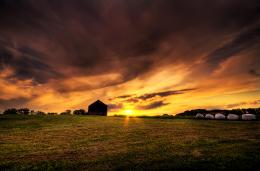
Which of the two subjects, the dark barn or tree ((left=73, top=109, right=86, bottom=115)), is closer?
tree ((left=73, top=109, right=86, bottom=115))

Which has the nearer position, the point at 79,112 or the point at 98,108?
the point at 79,112

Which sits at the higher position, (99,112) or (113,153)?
(99,112)

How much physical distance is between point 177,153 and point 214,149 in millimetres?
2999

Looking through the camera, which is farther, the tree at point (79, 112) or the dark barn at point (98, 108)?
the dark barn at point (98, 108)

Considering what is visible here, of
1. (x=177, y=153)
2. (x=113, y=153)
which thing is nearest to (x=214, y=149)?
(x=177, y=153)

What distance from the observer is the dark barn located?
8806 centimetres

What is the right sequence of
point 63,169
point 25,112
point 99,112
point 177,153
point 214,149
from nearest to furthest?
point 63,169 < point 177,153 < point 214,149 < point 25,112 < point 99,112

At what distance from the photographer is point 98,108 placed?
8831 centimetres

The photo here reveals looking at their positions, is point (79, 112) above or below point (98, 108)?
below

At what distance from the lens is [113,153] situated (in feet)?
47.2

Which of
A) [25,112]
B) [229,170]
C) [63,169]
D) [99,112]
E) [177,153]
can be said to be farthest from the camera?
[99,112]

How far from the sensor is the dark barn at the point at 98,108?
8806cm

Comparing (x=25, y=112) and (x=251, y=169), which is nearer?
(x=251, y=169)

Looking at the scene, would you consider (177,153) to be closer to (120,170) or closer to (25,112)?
(120,170)
